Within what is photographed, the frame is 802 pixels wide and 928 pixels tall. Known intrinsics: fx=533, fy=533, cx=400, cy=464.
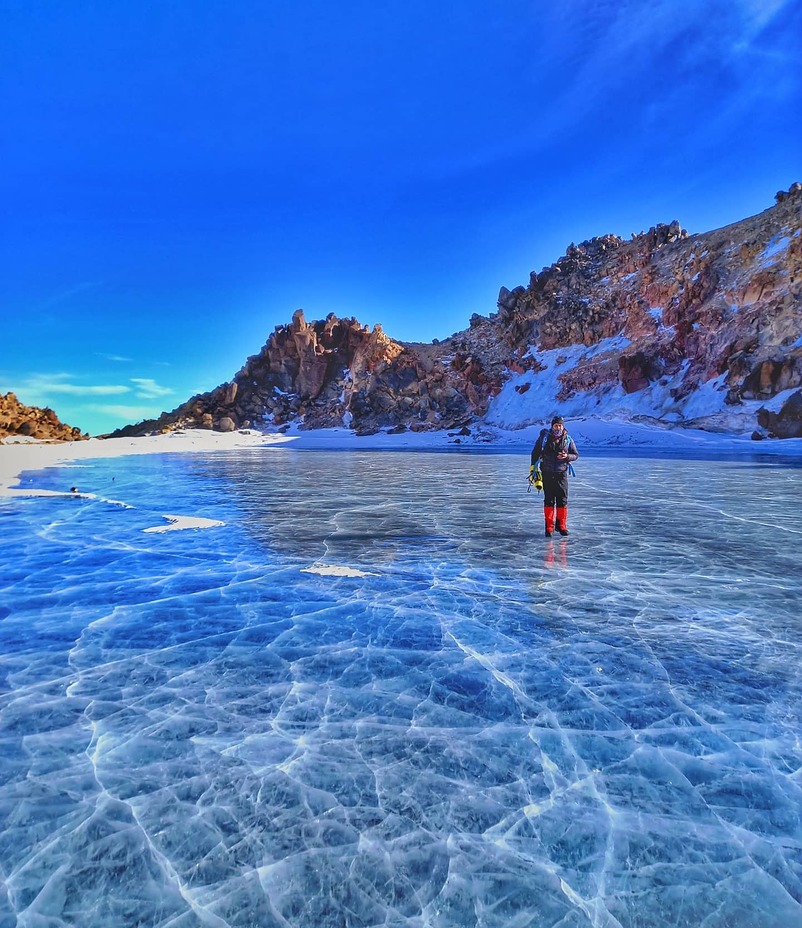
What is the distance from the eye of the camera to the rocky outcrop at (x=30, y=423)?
144 feet

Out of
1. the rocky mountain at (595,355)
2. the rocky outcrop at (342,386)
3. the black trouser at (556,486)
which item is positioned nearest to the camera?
the black trouser at (556,486)

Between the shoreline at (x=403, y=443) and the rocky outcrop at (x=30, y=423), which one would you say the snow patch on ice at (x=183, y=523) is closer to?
the shoreline at (x=403, y=443)

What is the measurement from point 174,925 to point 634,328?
63.0 metres

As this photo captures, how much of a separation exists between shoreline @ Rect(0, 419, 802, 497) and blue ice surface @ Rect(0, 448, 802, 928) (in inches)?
460

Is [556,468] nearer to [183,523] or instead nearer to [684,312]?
[183,523]

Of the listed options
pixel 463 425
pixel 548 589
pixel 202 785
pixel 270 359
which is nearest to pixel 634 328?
pixel 463 425

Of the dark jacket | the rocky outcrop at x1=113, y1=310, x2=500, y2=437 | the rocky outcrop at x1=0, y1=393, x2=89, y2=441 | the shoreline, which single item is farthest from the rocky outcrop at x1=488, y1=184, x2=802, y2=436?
the rocky outcrop at x1=0, y1=393, x2=89, y2=441

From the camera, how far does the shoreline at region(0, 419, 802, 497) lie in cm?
2966

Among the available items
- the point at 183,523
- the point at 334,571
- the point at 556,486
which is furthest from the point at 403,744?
the point at 183,523

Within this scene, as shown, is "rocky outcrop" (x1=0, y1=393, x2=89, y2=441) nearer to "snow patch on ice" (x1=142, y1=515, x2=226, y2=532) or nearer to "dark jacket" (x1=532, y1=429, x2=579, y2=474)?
"snow patch on ice" (x1=142, y1=515, x2=226, y2=532)

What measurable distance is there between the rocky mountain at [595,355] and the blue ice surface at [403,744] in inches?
1532

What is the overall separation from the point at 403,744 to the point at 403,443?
184 ft

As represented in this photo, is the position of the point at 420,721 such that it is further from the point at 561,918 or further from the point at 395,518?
the point at 395,518

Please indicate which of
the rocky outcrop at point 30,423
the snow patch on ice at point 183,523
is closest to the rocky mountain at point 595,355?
the rocky outcrop at point 30,423
